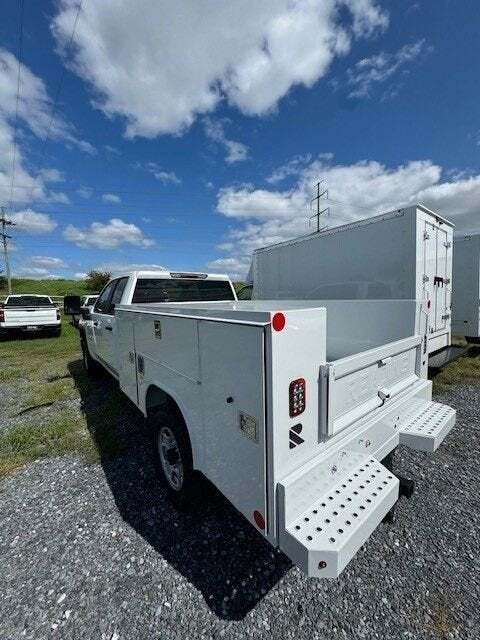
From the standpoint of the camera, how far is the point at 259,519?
1.63 meters

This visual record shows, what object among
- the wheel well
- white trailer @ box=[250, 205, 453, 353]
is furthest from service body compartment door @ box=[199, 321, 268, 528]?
white trailer @ box=[250, 205, 453, 353]

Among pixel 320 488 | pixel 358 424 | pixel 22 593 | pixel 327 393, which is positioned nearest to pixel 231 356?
pixel 327 393

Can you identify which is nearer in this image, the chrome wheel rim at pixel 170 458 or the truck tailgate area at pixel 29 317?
the chrome wheel rim at pixel 170 458

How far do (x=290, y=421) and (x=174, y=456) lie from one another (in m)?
1.59

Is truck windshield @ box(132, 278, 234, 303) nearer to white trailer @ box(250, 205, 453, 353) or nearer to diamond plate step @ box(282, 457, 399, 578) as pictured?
white trailer @ box(250, 205, 453, 353)

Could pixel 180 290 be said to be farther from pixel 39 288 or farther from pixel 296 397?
pixel 39 288

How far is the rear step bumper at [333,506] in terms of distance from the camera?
56.1 inches

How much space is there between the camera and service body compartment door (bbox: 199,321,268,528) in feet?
5.12

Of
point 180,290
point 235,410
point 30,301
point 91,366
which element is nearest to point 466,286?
point 180,290

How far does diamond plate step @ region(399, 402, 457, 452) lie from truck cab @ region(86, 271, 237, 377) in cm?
326

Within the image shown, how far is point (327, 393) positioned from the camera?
5.71 feet

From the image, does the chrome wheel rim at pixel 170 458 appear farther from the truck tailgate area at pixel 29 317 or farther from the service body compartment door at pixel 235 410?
the truck tailgate area at pixel 29 317

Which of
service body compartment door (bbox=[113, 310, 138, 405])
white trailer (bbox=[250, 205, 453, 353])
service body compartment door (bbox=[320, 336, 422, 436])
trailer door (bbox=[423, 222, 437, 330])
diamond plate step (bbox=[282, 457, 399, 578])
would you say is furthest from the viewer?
trailer door (bbox=[423, 222, 437, 330])

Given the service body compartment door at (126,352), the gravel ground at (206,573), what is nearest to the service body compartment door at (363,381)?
the gravel ground at (206,573)
